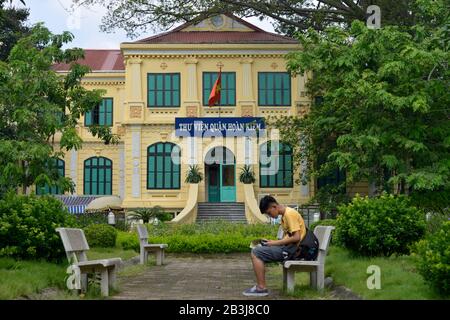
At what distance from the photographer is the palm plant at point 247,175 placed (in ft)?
103

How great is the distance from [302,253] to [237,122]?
21915mm

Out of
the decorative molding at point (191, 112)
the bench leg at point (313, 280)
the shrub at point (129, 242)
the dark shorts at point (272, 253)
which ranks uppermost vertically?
the decorative molding at point (191, 112)

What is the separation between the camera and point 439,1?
717 inches

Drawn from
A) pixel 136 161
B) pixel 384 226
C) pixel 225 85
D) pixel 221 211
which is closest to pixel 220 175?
pixel 221 211

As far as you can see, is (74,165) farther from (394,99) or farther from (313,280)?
(313,280)

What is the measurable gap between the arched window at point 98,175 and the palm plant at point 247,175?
8220 millimetres

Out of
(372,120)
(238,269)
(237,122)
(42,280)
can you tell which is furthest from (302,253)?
(237,122)

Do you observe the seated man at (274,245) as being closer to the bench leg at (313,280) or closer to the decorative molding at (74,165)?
the bench leg at (313,280)

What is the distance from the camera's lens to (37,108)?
17375mm

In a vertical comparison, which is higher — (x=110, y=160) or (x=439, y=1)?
(x=439, y=1)

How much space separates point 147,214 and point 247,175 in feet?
16.1

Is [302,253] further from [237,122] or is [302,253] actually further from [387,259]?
[237,122]

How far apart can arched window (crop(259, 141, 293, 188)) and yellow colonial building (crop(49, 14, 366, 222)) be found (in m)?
0.04

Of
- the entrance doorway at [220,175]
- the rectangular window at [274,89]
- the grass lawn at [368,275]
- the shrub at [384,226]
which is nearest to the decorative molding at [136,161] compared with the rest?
the entrance doorway at [220,175]
